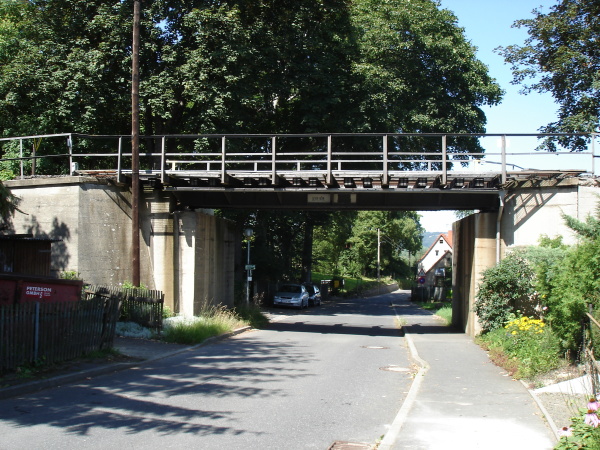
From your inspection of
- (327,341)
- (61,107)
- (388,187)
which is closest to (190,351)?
(327,341)

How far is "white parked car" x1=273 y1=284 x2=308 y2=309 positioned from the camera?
124 ft

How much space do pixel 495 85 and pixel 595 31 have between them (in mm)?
7667

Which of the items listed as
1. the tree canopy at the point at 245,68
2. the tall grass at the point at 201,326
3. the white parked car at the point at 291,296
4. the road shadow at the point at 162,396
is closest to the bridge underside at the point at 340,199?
the tall grass at the point at 201,326

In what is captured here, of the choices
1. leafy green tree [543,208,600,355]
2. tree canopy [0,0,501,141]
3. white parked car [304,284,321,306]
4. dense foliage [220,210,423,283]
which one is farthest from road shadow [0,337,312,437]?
white parked car [304,284,321,306]

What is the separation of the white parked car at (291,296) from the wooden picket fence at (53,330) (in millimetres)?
24319

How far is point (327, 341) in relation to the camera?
2031 centimetres

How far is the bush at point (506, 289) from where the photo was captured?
675 inches

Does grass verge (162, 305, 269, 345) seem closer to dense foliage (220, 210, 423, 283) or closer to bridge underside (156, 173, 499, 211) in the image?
bridge underside (156, 173, 499, 211)

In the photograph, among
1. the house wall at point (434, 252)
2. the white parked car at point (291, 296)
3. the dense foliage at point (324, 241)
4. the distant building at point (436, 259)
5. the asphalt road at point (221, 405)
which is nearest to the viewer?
the asphalt road at point (221, 405)

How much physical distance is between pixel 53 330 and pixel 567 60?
2217 cm

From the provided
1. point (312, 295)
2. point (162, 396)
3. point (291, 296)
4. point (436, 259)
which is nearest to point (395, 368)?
point (162, 396)

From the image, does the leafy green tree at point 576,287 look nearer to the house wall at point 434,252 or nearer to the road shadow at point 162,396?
the road shadow at point 162,396

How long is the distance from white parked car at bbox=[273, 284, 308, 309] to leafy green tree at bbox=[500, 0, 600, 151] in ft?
58.0

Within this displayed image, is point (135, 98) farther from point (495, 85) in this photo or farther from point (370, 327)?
point (495, 85)
